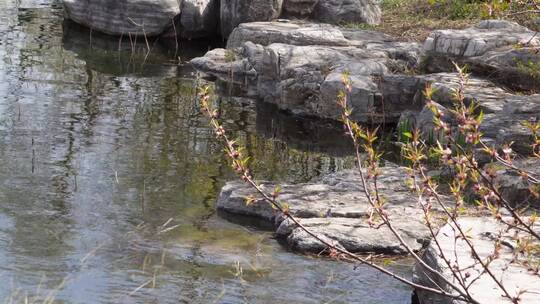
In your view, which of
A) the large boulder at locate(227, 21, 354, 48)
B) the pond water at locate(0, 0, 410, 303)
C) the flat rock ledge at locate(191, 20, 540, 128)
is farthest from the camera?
the large boulder at locate(227, 21, 354, 48)

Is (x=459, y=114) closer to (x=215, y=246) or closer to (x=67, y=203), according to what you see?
(x=215, y=246)

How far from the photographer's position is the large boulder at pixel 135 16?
18.6m

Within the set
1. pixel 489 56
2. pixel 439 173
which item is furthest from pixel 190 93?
pixel 439 173

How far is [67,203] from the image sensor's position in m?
8.77

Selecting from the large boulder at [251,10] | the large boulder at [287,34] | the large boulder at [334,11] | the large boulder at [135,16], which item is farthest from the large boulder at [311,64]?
the large boulder at [135,16]

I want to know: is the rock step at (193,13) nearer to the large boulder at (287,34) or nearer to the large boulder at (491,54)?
the large boulder at (287,34)

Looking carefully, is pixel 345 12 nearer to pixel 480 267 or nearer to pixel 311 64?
pixel 311 64

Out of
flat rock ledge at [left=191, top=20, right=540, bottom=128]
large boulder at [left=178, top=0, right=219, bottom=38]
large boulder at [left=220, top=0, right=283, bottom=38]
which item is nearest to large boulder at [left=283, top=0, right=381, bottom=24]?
large boulder at [left=220, top=0, right=283, bottom=38]

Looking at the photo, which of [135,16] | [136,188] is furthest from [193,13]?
[136,188]

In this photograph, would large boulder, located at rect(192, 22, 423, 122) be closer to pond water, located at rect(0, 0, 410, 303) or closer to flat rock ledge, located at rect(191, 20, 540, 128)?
flat rock ledge, located at rect(191, 20, 540, 128)

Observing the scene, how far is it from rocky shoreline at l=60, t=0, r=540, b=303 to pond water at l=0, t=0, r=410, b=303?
41 cm

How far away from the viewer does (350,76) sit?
13.4m

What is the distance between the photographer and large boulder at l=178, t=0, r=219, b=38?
1892 centimetres

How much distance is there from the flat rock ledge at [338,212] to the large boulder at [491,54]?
3.33 metres
